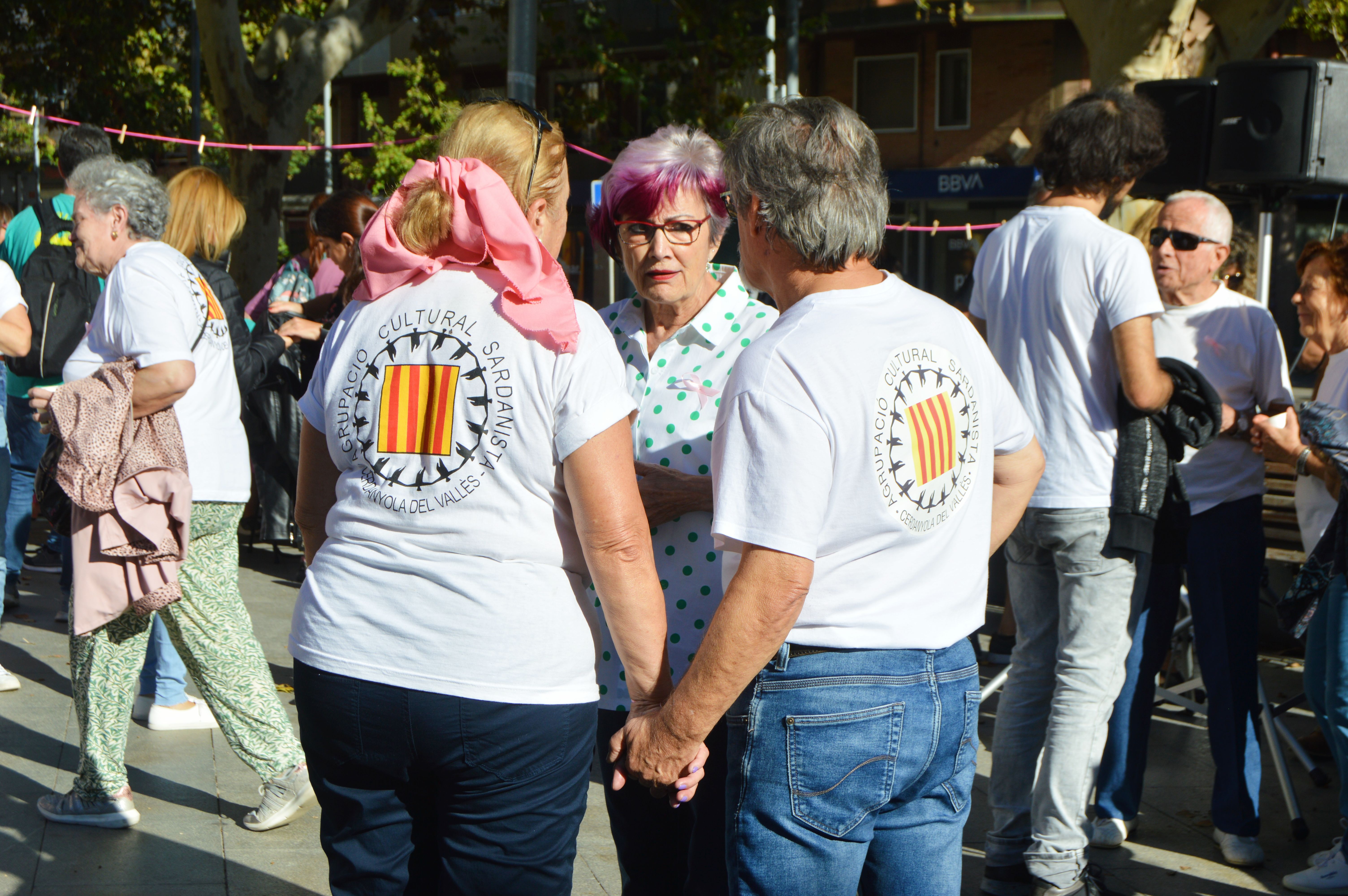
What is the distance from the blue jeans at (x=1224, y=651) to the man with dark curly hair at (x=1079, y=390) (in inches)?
18.4

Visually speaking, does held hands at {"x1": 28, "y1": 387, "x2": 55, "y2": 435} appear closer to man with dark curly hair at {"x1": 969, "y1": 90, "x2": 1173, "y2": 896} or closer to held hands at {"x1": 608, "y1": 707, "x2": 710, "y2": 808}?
held hands at {"x1": 608, "y1": 707, "x2": 710, "y2": 808}

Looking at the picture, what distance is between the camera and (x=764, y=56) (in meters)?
16.6

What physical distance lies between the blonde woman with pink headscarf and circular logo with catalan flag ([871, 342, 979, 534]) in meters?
0.39

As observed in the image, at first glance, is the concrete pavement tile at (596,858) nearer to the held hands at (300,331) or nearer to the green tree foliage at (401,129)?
the held hands at (300,331)

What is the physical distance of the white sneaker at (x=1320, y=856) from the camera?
3.50 meters

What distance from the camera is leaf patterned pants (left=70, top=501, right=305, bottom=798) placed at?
3619 mm

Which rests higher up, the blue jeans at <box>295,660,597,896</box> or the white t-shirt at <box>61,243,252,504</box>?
the white t-shirt at <box>61,243,252,504</box>

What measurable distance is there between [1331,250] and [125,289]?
3599 mm

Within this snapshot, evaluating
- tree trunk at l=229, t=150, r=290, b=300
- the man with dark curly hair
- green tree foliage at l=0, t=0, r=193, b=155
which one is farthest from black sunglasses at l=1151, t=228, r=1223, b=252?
green tree foliage at l=0, t=0, r=193, b=155

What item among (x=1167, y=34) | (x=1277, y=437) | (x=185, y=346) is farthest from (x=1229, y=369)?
(x=1167, y=34)

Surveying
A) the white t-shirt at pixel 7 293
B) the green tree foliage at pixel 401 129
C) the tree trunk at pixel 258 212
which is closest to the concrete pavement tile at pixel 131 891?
the white t-shirt at pixel 7 293

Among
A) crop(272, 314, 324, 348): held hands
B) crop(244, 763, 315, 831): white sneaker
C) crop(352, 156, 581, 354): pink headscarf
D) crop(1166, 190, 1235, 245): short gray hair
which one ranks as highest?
crop(1166, 190, 1235, 245): short gray hair

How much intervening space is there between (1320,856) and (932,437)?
2.40 metres

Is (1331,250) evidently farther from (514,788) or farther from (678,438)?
(514,788)
